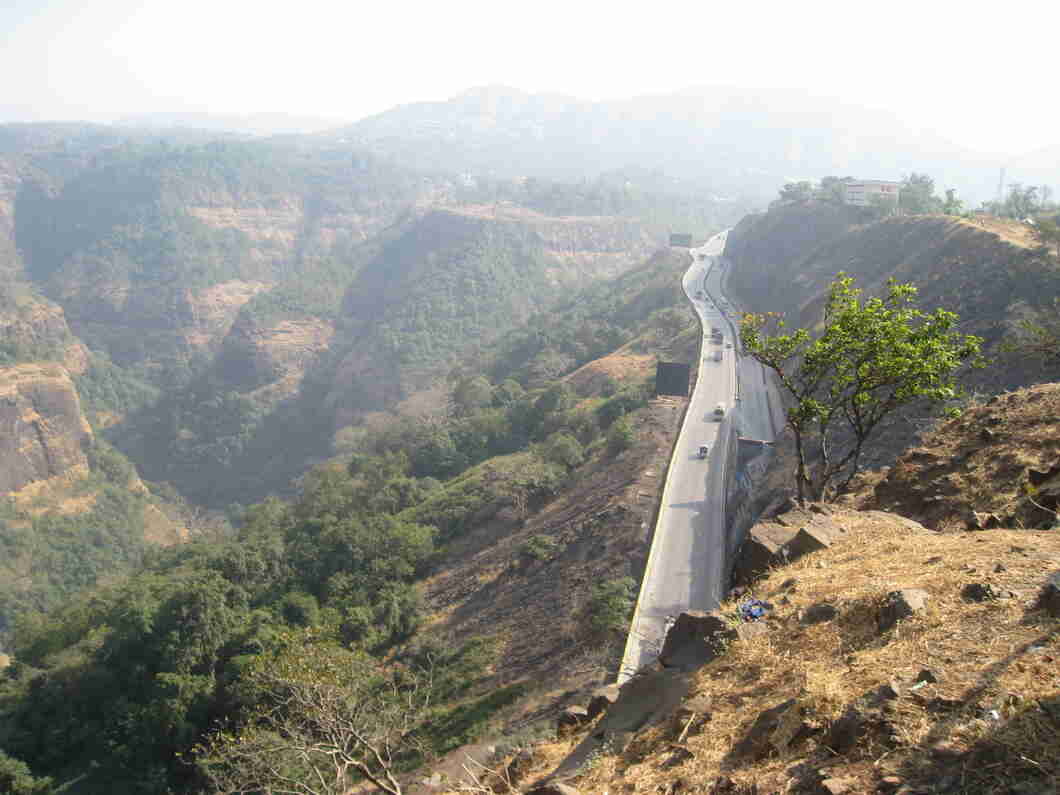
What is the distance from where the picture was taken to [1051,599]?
294 inches

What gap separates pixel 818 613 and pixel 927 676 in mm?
2576

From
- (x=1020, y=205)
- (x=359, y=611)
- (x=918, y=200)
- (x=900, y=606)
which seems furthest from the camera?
(x=918, y=200)

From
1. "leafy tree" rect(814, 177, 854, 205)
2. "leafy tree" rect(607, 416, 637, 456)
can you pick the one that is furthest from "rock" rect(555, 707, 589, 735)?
"leafy tree" rect(814, 177, 854, 205)

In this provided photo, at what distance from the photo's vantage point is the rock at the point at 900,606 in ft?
27.5

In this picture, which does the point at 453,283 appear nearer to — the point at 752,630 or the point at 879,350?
the point at 879,350

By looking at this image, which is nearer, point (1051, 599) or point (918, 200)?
point (1051, 599)

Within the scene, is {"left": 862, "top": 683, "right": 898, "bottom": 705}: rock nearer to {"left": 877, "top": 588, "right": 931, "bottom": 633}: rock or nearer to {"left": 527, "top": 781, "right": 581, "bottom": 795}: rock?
{"left": 877, "top": 588, "right": 931, "bottom": 633}: rock

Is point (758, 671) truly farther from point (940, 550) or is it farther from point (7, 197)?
point (7, 197)

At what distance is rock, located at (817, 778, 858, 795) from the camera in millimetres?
5914

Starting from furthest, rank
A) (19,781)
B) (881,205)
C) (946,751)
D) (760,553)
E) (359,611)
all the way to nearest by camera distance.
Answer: (881,205), (359,611), (19,781), (760,553), (946,751)

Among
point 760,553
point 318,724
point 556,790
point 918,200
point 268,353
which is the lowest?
point 268,353

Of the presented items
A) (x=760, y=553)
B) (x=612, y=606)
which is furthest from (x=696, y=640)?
(x=612, y=606)

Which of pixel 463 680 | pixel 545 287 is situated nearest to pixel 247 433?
pixel 545 287

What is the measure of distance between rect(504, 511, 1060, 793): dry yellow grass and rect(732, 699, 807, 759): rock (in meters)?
0.10
